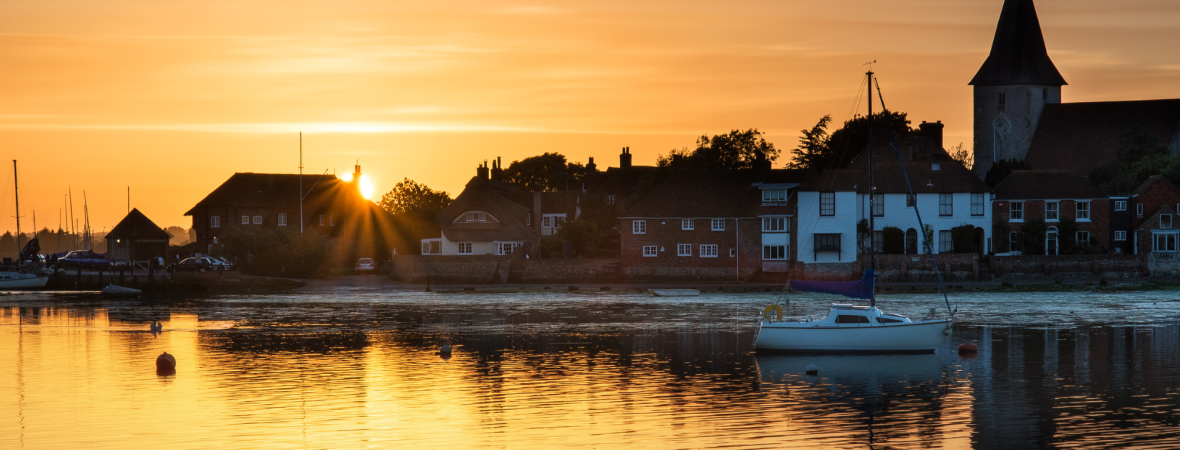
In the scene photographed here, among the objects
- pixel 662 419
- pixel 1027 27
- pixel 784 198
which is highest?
pixel 1027 27

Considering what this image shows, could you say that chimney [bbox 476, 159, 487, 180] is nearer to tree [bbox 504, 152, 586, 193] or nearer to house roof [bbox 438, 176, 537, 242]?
tree [bbox 504, 152, 586, 193]

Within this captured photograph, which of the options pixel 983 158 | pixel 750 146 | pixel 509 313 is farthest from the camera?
pixel 983 158

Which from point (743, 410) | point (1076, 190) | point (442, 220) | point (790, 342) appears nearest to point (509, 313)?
point (790, 342)

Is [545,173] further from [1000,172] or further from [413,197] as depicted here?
[1000,172]

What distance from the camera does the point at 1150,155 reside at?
104 m

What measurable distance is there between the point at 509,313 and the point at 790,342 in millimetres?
25457

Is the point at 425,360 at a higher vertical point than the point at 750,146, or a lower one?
lower

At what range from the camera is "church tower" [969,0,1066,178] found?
119562 millimetres

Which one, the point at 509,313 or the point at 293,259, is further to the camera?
the point at 293,259

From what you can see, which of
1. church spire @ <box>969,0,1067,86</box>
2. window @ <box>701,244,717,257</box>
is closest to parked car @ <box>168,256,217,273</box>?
window @ <box>701,244,717,257</box>

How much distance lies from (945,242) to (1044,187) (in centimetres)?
1079

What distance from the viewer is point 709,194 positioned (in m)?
89.9

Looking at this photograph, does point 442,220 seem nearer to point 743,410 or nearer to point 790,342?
point 790,342

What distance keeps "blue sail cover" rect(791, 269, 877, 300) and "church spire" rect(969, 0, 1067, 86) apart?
82909 millimetres
